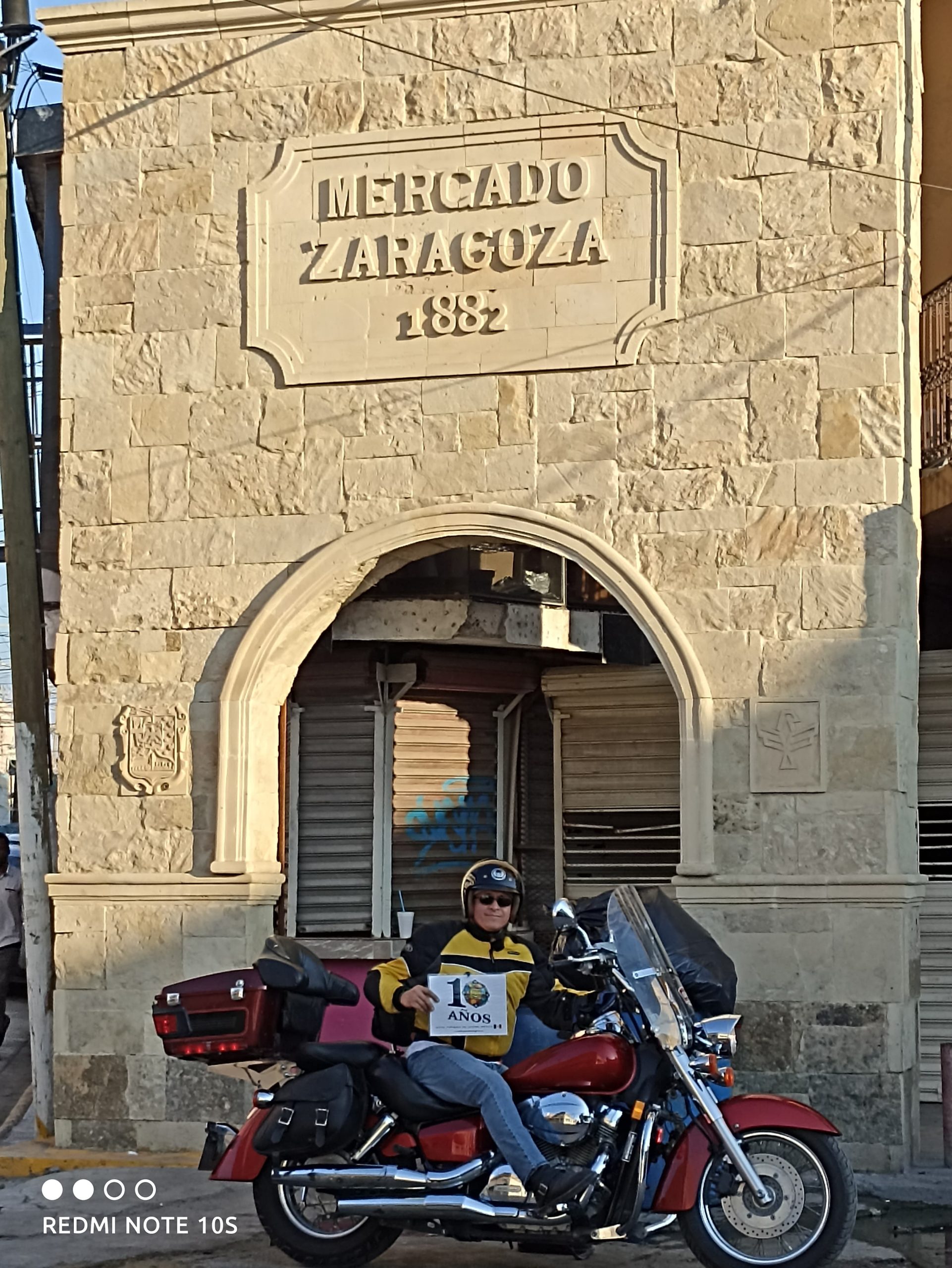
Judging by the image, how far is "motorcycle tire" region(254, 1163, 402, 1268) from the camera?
687cm


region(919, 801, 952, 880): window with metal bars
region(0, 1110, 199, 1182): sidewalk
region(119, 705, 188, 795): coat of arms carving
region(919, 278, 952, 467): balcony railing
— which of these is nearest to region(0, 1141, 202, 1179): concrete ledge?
region(0, 1110, 199, 1182): sidewalk

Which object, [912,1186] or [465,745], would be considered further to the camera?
[465,745]

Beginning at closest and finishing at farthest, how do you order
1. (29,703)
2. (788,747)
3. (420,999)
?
(420,999) < (788,747) < (29,703)

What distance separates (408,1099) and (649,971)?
1.06 metres

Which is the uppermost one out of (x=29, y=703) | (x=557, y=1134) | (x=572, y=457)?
(x=572, y=457)

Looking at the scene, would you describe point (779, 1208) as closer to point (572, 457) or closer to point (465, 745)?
point (572, 457)

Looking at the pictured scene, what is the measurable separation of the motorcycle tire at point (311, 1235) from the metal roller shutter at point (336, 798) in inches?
194

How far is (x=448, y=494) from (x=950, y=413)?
12.1ft

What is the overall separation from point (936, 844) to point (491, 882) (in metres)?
5.37

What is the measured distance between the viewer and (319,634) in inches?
405

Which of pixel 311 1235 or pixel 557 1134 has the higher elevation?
pixel 557 1134

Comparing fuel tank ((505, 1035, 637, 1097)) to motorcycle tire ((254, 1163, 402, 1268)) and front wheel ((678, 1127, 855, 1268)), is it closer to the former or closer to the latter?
front wheel ((678, 1127, 855, 1268))

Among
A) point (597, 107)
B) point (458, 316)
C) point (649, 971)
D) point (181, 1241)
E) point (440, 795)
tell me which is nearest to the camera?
point (649, 971)

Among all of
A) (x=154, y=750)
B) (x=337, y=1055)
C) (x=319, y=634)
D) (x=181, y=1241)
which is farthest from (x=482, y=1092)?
(x=319, y=634)
